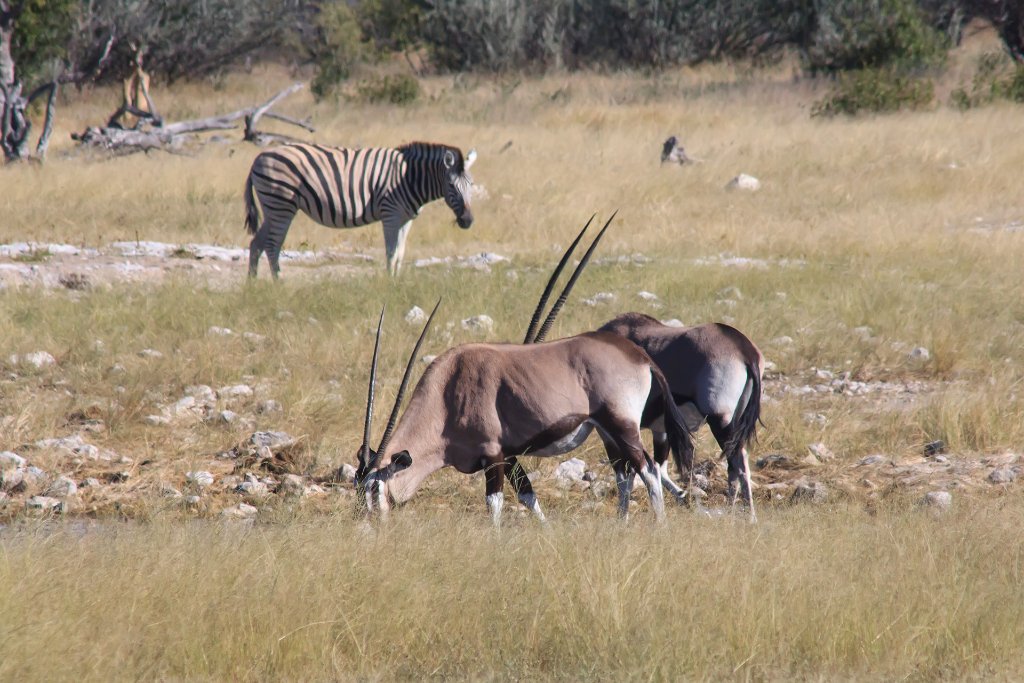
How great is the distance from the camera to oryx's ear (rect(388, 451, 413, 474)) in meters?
4.75

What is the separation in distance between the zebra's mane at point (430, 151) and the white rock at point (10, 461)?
659 cm


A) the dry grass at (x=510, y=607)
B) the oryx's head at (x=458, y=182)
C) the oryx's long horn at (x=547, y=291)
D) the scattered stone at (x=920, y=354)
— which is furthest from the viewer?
the oryx's head at (x=458, y=182)

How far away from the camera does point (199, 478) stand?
618 centimetres

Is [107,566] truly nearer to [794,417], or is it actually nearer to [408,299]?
[794,417]

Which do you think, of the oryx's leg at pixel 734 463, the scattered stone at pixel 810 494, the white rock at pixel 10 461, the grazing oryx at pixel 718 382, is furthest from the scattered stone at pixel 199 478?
the scattered stone at pixel 810 494

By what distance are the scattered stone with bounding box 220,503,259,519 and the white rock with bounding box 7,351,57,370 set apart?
8.76 ft

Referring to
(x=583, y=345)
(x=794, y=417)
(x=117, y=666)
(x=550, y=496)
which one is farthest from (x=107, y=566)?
(x=794, y=417)

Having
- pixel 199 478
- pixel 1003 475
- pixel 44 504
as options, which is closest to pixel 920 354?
pixel 1003 475

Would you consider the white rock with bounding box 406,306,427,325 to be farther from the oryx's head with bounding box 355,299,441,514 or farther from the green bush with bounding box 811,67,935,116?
the green bush with bounding box 811,67,935,116

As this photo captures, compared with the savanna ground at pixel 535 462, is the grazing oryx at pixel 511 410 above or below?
above

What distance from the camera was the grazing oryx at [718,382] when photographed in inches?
217

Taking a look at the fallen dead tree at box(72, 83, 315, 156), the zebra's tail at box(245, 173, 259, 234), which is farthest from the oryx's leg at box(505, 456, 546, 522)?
the fallen dead tree at box(72, 83, 315, 156)

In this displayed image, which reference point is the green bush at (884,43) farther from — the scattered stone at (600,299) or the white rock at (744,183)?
the scattered stone at (600,299)

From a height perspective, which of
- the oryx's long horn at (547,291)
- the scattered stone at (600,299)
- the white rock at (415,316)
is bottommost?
the scattered stone at (600,299)
